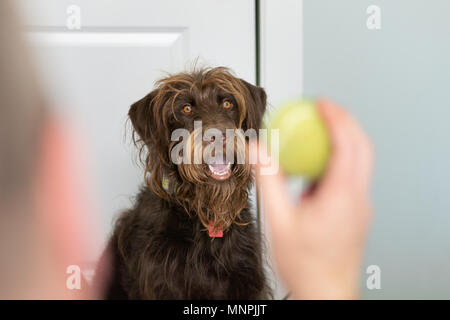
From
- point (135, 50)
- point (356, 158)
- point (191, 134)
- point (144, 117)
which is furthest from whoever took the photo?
point (135, 50)

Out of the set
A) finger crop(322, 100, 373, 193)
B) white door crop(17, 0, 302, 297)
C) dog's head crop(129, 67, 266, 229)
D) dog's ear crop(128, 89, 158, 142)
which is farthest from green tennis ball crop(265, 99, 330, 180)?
white door crop(17, 0, 302, 297)

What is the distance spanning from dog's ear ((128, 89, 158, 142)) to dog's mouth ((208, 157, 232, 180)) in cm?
24

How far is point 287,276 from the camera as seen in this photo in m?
0.47

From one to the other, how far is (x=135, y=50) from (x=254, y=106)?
627 mm

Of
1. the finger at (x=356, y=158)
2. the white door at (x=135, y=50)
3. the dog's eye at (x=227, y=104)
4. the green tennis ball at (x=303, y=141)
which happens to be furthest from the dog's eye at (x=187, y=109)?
the finger at (x=356, y=158)

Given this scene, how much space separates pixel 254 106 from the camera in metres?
1.44

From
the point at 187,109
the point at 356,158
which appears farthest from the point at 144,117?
the point at 356,158

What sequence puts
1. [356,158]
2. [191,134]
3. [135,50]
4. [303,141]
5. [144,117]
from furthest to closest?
[135,50], [144,117], [191,134], [303,141], [356,158]

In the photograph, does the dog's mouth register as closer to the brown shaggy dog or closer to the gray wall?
the brown shaggy dog

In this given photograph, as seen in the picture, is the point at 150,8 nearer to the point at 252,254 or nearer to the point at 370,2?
the point at 370,2

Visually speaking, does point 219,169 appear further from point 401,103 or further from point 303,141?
point 401,103
